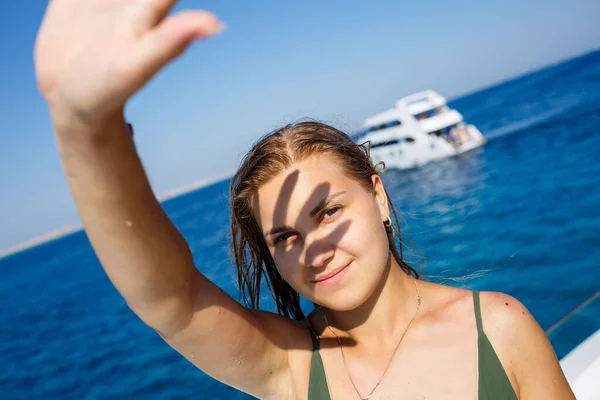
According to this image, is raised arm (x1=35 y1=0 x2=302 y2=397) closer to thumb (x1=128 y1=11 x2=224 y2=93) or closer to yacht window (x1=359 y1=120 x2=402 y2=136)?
thumb (x1=128 y1=11 x2=224 y2=93)

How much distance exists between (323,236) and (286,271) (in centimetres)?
19

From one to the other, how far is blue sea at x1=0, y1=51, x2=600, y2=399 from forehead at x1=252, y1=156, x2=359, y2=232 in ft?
2.81

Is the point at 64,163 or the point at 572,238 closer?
the point at 64,163

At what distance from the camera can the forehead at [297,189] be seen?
1.54m

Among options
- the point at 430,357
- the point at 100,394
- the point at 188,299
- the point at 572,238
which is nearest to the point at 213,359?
the point at 188,299

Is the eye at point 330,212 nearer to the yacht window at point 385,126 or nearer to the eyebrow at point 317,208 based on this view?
the eyebrow at point 317,208

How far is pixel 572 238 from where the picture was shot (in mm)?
9938

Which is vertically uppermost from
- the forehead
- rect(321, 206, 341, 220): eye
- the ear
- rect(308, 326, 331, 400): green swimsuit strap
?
the forehead

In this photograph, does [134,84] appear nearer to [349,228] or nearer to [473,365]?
[349,228]

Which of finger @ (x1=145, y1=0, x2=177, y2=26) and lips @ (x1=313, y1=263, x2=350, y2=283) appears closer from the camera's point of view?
finger @ (x1=145, y1=0, x2=177, y2=26)

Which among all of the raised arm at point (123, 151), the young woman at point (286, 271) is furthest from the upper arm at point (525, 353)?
the raised arm at point (123, 151)

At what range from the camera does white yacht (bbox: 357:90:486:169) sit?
2727 centimetres

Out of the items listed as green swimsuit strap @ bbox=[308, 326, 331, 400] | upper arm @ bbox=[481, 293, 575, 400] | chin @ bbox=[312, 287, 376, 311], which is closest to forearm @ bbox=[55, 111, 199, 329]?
chin @ bbox=[312, 287, 376, 311]

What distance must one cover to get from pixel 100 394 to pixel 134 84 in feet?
40.1
